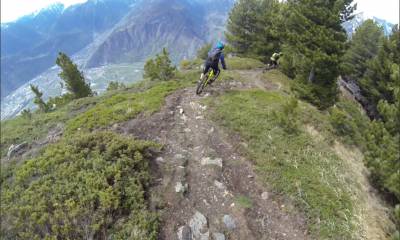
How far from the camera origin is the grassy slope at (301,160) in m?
10.8

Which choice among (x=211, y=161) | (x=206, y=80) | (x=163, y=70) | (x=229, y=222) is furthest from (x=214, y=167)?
(x=163, y=70)

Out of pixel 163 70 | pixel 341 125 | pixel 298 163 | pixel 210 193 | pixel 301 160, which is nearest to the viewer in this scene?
pixel 210 193

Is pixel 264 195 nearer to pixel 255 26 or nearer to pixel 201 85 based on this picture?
pixel 201 85

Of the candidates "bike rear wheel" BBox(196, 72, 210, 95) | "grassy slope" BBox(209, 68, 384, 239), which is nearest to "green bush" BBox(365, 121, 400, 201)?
"grassy slope" BBox(209, 68, 384, 239)

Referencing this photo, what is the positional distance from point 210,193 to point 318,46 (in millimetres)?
15015

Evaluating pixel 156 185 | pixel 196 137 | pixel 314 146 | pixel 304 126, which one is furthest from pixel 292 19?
pixel 156 185

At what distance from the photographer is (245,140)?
1470 cm

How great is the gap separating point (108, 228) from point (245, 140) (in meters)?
7.50

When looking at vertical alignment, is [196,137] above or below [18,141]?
above

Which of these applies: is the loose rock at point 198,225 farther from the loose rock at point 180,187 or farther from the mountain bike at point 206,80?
the mountain bike at point 206,80

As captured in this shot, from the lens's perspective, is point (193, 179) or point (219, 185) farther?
point (193, 179)

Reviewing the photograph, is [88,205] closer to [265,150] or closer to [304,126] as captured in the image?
[265,150]

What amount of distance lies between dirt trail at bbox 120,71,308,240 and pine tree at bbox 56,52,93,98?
30965mm

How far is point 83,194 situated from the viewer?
10.5 m
